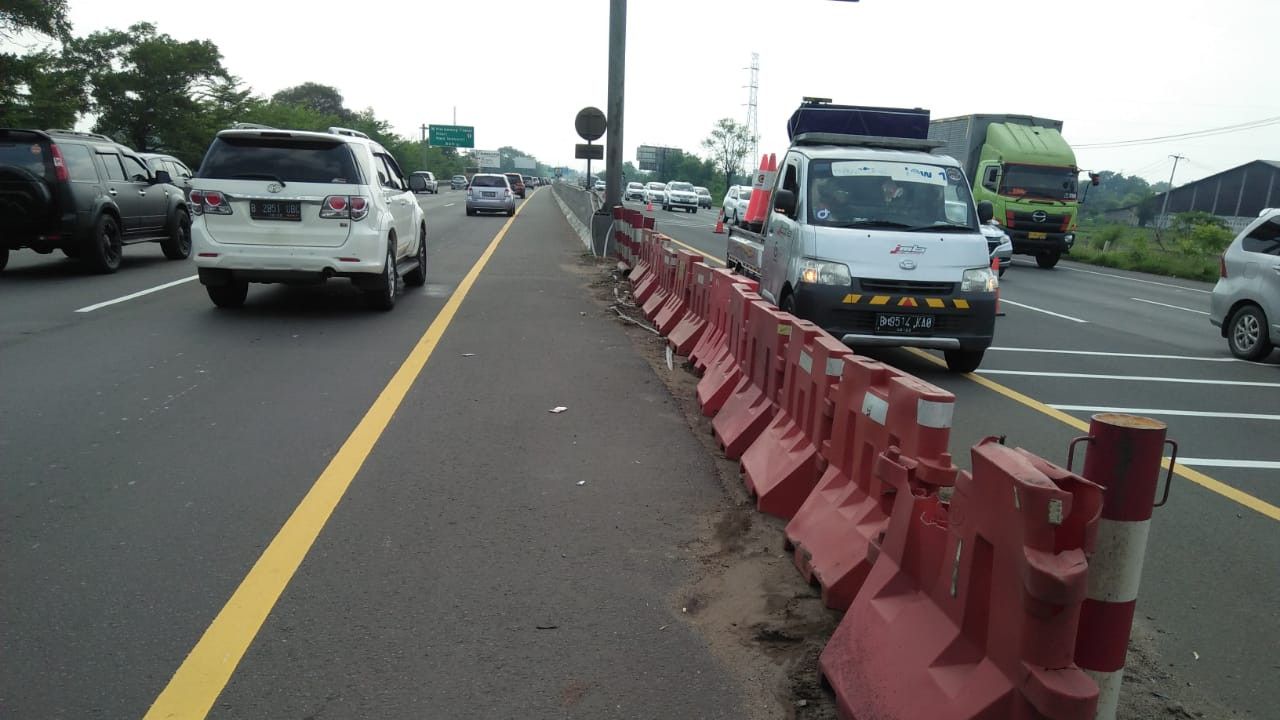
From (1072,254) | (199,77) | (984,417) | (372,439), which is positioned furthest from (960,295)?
(199,77)

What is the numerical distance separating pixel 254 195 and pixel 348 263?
1205 mm

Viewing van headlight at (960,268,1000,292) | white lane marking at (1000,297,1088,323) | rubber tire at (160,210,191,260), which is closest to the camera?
van headlight at (960,268,1000,292)

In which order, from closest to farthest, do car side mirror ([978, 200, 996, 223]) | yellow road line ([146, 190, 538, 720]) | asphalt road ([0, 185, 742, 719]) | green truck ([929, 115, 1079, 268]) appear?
yellow road line ([146, 190, 538, 720])
asphalt road ([0, 185, 742, 719])
car side mirror ([978, 200, 996, 223])
green truck ([929, 115, 1079, 268])

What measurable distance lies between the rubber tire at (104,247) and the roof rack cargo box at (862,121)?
9866 mm

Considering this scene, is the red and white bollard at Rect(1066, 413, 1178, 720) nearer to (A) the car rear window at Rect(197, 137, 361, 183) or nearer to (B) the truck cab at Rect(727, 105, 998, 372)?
(B) the truck cab at Rect(727, 105, 998, 372)

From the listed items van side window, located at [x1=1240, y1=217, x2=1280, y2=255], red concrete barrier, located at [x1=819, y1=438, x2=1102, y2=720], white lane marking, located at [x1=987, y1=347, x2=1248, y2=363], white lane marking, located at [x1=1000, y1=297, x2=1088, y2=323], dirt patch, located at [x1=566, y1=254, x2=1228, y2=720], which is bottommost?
white lane marking, located at [x1=1000, y1=297, x2=1088, y2=323]

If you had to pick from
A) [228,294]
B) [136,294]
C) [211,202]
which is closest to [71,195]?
[136,294]

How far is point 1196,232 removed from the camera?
1193 inches

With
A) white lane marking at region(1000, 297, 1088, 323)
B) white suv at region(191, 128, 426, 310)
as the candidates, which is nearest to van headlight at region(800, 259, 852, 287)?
white suv at region(191, 128, 426, 310)

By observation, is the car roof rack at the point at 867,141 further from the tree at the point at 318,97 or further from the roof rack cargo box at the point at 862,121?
the tree at the point at 318,97

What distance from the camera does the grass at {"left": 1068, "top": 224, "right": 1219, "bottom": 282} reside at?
26703 millimetres

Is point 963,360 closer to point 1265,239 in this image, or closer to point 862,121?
point 862,121

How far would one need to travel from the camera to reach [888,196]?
31.4 feet

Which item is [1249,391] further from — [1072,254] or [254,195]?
[1072,254]
